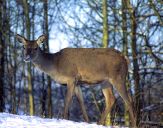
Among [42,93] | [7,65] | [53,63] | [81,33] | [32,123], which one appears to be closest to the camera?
[32,123]

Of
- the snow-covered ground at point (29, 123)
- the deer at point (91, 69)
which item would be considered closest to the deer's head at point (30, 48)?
the deer at point (91, 69)

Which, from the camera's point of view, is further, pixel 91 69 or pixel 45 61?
pixel 45 61

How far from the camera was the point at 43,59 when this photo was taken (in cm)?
1334

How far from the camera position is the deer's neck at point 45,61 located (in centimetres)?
1305

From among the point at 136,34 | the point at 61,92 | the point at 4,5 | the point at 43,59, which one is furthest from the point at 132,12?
the point at 61,92

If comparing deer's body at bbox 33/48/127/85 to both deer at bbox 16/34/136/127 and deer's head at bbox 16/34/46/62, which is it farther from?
deer's head at bbox 16/34/46/62

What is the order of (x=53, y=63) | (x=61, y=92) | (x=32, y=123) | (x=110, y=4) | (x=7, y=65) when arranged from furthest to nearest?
(x=61, y=92) → (x=7, y=65) → (x=110, y=4) → (x=53, y=63) → (x=32, y=123)

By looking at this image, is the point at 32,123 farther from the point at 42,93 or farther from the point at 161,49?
the point at 42,93

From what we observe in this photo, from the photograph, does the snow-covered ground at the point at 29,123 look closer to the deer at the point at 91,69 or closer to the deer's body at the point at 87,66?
the deer at the point at 91,69

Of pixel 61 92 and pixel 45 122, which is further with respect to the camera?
pixel 61 92

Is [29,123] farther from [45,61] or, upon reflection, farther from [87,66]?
[45,61]

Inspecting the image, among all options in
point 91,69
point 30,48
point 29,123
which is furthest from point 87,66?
point 29,123

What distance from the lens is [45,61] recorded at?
13234mm

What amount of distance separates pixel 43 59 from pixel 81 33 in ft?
37.1
